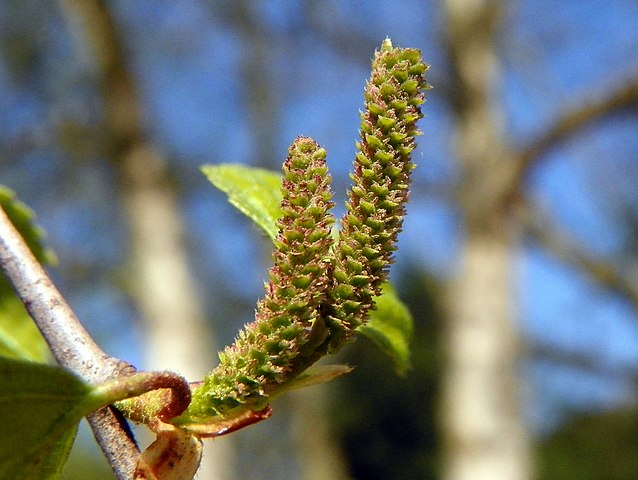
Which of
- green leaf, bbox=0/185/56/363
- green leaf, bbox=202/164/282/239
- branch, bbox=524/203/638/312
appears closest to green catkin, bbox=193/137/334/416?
green leaf, bbox=202/164/282/239

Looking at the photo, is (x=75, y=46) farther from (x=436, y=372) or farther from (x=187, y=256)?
(x=436, y=372)

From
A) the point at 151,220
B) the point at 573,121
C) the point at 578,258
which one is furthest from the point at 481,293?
the point at 151,220

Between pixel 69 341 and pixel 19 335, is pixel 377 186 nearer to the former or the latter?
pixel 69 341

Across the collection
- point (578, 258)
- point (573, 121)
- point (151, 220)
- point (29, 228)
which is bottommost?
point (29, 228)

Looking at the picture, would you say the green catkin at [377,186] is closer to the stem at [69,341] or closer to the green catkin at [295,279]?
the green catkin at [295,279]

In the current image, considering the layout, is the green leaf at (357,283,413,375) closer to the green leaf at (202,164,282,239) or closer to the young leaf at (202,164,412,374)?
the young leaf at (202,164,412,374)
